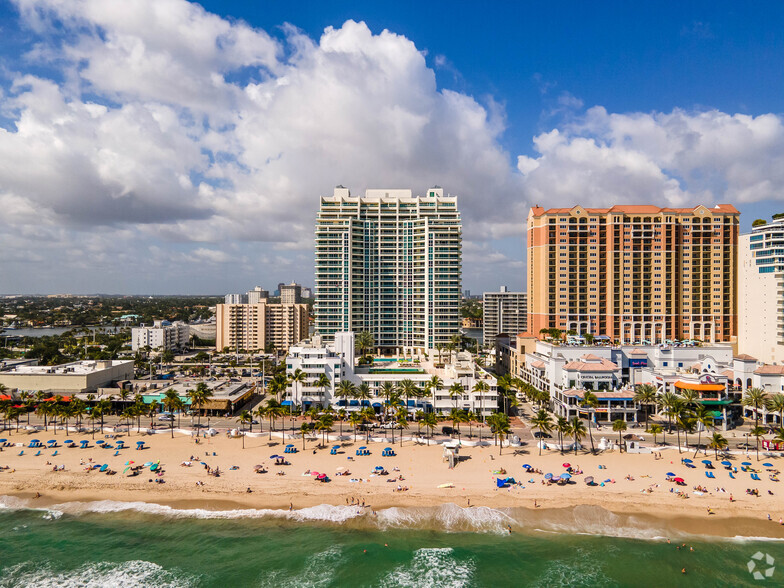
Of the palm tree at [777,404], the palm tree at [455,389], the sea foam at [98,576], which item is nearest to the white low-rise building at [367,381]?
the palm tree at [455,389]

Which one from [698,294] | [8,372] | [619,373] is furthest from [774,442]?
[8,372]

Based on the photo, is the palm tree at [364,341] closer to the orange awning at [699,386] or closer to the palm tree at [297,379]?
the palm tree at [297,379]

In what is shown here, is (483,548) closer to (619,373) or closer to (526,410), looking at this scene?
(526,410)

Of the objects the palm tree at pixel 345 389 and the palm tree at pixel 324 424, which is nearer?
the palm tree at pixel 324 424

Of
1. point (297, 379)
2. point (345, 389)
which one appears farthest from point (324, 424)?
point (297, 379)

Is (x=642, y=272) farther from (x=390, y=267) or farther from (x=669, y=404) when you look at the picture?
(x=390, y=267)

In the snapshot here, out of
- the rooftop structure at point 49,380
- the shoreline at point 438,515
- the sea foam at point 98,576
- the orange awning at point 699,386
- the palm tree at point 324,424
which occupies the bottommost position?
the sea foam at point 98,576
